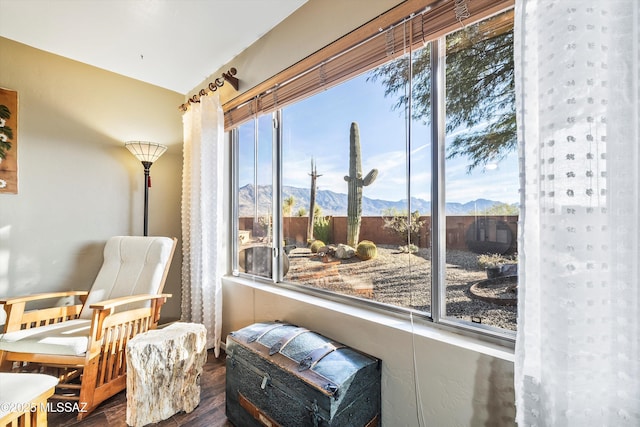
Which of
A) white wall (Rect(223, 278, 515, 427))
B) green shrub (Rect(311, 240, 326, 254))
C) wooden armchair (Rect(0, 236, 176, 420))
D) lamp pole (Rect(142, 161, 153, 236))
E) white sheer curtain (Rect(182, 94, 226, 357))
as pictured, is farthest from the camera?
lamp pole (Rect(142, 161, 153, 236))

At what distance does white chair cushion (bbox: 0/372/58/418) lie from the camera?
1.11m

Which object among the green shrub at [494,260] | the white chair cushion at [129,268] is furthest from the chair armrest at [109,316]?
the green shrub at [494,260]

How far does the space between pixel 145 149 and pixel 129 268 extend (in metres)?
1.04

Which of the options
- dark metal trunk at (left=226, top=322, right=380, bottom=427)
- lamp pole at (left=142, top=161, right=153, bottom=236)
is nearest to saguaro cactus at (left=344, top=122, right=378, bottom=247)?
dark metal trunk at (left=226, top=322, right=380, bottom=427)

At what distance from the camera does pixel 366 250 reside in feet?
5.40

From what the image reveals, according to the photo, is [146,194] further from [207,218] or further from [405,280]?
Answer: [405,280]

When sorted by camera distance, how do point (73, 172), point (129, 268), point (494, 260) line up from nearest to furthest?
1. point (494, 260)
2. point (129, 268)
3. point (73, 172)

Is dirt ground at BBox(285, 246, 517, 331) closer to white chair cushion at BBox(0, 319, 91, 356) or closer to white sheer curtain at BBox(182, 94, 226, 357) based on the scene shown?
white sheer curtain at BBox(182, 94, 226, 357)

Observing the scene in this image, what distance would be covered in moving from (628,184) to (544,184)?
0.57ft

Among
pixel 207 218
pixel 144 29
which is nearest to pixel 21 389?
pixel 207 218

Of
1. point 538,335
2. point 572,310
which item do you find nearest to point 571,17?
point 572,310

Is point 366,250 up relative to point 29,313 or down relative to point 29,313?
up

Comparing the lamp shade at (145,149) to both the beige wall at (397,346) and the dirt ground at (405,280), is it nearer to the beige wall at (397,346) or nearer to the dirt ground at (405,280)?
the beige wall at (397,346)

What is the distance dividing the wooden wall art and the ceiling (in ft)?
1.53
